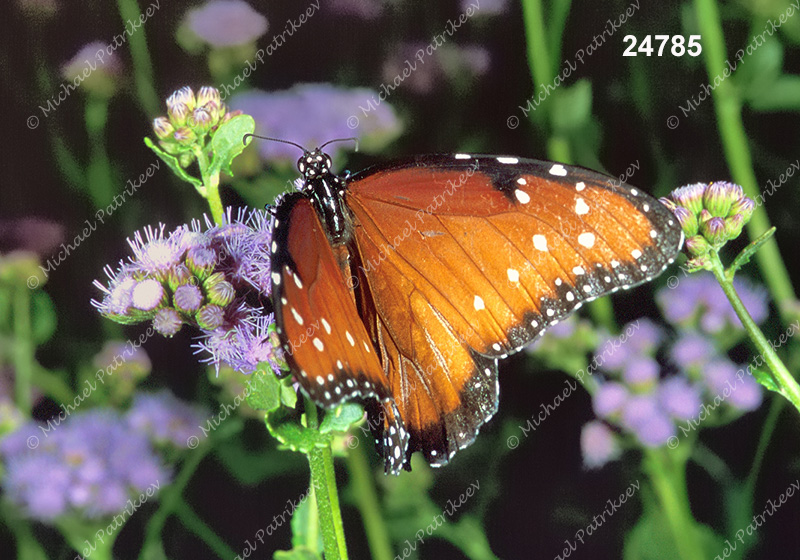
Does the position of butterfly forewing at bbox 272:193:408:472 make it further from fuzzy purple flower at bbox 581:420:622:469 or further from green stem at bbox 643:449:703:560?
green stem at bbox 643:449:703:560

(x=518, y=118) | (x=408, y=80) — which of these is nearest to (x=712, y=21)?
(x=518, y=118)

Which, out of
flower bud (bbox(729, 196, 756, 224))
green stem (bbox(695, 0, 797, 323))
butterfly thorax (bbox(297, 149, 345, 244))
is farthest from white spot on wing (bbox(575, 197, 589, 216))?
green stem (bbox(695, 0, 797, 323))

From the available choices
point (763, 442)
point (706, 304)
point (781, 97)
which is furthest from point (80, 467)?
point (781, 97)

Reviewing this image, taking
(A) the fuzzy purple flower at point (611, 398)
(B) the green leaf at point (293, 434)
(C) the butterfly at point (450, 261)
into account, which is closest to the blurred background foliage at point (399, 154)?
(A) the fuzzy purple flower at point (611, 398)

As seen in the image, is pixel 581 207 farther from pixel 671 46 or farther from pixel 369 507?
pixel 369 507

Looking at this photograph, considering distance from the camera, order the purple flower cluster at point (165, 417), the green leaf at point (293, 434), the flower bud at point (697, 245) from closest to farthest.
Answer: the green leaf at point (293, 434)
the flower bud at point (697, 245)
the purple flower cluster at point (165, 417)

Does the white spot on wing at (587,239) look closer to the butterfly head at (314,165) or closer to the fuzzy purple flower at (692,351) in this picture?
the butterfly head at (314,165)

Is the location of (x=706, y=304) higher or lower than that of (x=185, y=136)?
lower
